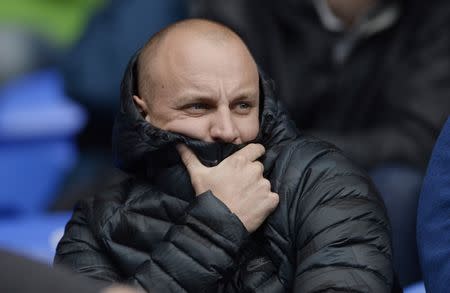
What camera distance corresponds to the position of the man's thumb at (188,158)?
1.54m

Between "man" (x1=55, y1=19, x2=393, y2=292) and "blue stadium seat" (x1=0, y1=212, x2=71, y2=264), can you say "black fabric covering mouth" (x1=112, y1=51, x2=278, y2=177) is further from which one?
"blue stadium seat" (x1=0, y1=212, x2=71, y2=264)

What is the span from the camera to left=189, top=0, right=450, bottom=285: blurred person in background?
2.50 meters

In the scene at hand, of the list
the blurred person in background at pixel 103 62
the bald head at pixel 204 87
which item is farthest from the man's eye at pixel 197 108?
the blurred person in background at pixel 103 62

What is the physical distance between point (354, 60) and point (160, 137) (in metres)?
1.12

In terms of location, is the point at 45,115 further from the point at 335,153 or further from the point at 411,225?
the point at 335,153

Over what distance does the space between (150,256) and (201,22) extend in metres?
0.33

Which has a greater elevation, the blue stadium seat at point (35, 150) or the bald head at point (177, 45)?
the bald head at point (177, 45)

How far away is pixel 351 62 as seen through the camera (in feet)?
8.48

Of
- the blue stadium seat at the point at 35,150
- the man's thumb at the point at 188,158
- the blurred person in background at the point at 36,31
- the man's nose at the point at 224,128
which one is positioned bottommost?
the blue stadium seat at the point at 35,150

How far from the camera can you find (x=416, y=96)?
2.51 m

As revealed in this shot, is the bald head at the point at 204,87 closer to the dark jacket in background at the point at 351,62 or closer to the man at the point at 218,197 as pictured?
the man at the point at 218,197

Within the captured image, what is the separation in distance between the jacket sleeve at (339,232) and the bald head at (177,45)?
183 millimetres

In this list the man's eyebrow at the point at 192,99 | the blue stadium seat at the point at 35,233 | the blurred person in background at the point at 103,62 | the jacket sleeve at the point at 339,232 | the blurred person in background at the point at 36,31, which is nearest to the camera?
the jacket sleeve at the point at 339,232

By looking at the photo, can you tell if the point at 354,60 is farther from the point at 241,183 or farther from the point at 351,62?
the point at 241,183
